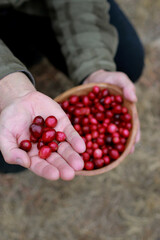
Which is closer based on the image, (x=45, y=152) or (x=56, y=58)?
(x=45, y=152)

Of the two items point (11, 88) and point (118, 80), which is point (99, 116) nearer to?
point (118, 80)

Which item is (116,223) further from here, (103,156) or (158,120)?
(158,120)

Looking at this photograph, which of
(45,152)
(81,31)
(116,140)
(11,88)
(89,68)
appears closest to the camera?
(45,152)

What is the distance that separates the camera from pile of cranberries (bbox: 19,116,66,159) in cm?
197

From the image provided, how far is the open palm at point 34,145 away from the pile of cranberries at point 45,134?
0.14 ft

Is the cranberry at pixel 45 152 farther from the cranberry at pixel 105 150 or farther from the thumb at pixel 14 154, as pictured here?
the cranberry at pixel 105 150

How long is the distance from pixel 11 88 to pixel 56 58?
4.04ft

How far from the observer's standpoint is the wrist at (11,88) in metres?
2.18

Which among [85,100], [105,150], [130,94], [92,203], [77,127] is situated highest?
[130,94]

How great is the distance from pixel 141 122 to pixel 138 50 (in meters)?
0.97

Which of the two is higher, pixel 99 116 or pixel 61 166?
pixel 61 166

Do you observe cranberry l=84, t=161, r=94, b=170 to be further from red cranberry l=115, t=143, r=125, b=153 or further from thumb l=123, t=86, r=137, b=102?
thumb l=123, t=86, r=137, b=102

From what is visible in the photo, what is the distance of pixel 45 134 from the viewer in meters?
2.06

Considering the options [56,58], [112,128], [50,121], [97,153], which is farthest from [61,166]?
[56,58]
